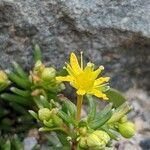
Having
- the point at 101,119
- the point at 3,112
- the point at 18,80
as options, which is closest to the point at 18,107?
the point at 3,112

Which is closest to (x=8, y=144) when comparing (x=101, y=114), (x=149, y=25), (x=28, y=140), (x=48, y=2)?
(x=28, y=140)

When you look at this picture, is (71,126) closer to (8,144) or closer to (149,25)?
(8,144)

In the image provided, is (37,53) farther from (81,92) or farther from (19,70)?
(81,92)

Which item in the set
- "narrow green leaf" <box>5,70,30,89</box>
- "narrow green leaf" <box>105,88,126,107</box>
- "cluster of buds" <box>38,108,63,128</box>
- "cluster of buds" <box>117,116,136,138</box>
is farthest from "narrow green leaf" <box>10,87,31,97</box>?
"cluster of buds" <box>117,116,136,138</box>

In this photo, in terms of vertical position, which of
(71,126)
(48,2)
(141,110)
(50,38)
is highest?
(48,2)

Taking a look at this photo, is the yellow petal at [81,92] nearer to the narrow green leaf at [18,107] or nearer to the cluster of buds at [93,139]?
Result: the cluster of buds at [93,139]

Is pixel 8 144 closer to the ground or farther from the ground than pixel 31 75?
closer to the ground
